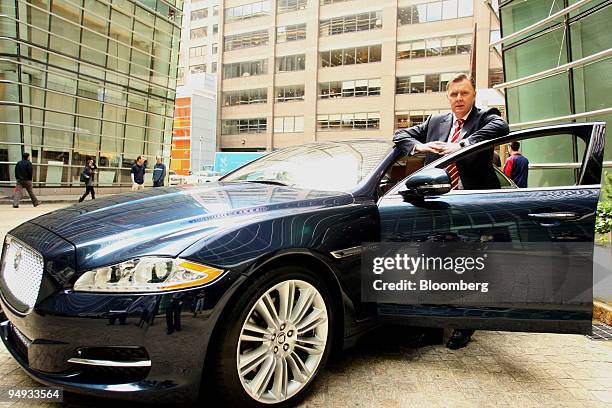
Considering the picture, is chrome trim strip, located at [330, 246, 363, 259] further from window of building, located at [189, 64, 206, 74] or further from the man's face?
window of building, located at [189, 64, 206, 74]

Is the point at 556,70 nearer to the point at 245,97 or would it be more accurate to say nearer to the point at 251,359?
the point at 251,359

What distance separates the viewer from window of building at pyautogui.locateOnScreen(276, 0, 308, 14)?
4397 cm

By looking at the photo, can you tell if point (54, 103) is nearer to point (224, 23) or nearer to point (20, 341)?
point (20, 341)

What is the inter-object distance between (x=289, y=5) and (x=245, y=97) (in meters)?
10.3

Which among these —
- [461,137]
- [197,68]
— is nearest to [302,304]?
[461,137]

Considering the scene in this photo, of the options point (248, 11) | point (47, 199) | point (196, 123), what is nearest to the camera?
point (47, 199)

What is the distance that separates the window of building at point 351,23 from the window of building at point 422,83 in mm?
5717

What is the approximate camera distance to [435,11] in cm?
3694

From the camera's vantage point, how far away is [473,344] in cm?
318

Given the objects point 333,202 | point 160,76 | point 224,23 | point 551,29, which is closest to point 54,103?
point 160,76

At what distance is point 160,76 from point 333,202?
21.3 metres

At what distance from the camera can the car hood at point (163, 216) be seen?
194cm

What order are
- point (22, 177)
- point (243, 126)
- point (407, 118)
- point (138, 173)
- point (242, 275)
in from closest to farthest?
point (242, 275) < point (22, 177) < point (138, 173) < point (407, 118) < point (243, 126)

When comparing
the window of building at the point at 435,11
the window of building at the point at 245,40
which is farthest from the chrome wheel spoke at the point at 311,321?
the window of building at the point at 245,40
